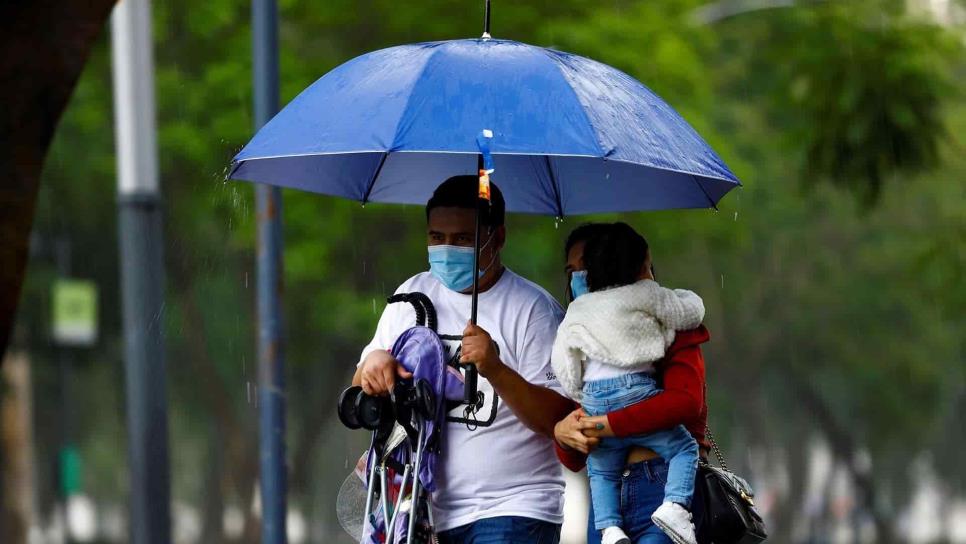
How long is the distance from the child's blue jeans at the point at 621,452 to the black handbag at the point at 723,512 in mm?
46

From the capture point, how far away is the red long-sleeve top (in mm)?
4293

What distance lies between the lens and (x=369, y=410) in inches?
176

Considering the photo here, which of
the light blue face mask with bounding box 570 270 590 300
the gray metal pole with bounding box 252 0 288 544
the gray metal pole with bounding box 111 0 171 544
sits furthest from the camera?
the gray metal pole with bounding box 111 0 171 544

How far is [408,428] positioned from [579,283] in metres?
0.61

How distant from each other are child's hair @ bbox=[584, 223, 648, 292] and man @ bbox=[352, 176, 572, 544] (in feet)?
0.82

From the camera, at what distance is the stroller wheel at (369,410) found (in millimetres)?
4453

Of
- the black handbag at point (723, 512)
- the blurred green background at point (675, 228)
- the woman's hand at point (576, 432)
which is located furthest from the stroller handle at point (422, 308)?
the blurred green background at point (675, 228)

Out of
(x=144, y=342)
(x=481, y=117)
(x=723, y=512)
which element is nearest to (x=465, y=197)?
(x=481, y=117)

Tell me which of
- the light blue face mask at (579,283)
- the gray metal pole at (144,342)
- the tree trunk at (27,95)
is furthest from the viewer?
the gray metal pole at (144,342)

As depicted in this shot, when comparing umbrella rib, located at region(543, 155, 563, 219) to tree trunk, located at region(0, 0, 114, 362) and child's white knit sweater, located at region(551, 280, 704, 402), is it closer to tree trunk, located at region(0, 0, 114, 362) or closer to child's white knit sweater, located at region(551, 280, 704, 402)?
child's white knit sweater, located at region(551, 280, 704, 402)

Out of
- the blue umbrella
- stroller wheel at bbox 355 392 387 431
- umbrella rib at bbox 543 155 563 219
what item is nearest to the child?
the blue umbrella

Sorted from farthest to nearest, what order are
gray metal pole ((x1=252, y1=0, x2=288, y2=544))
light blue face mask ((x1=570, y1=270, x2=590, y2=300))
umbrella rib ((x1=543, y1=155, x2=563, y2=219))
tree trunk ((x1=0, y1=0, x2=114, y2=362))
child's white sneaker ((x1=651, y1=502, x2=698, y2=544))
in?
gray metal pole ((x1=252, y1=0, x2=288, y2=544))
umbrella rib ((x1=543, y1=155, x2=563, y2=219))
tree trunk ((x1=0, y1=0, x2=114, y2=362))
light blue face mask ((x1=570, y1=270, x2=590, y2=300))
child's white sneaker ((x1=651, y1=502, x2=698, y2=544))

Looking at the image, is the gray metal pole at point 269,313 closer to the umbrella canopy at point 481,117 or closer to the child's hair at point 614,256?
the umbrella canopy at point 481,117

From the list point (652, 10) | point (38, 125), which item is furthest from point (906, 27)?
point (38, 125)
